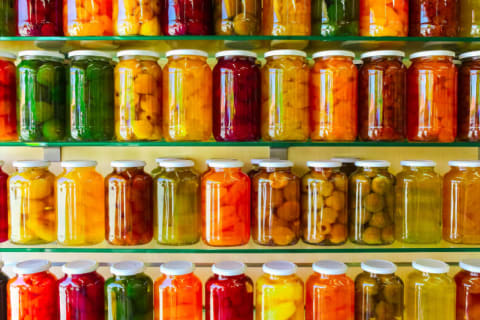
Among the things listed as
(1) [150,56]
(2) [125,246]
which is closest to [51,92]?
(1) [150,56]

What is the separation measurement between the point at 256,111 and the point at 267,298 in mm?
511

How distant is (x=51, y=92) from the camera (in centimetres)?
110

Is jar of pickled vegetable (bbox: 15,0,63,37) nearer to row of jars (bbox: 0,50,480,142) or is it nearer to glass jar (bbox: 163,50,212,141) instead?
row of jars (bbox: 0,50,480,142)

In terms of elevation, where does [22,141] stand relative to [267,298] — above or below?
above

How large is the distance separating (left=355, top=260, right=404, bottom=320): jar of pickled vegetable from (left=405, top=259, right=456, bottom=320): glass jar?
0.04 m

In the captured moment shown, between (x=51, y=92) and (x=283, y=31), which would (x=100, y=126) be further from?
(x=283, y=31)

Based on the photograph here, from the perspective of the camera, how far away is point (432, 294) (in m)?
1.09

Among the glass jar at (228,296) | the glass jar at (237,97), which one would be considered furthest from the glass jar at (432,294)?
the glass jar at (237,97)

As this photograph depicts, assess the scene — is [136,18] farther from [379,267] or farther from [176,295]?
[379,267]

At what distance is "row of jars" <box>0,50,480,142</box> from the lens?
1.09 meters

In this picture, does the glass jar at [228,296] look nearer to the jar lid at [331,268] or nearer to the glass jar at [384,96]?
the jar lid at [331,268]

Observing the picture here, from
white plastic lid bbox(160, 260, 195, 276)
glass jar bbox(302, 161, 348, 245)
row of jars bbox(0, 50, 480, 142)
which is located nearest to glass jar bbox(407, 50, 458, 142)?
row of jars bbox(0, 50, 480, 142)

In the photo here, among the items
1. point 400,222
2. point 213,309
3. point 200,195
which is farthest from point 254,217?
point 400,222

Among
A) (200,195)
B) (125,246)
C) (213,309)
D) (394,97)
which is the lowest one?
(213,309)
